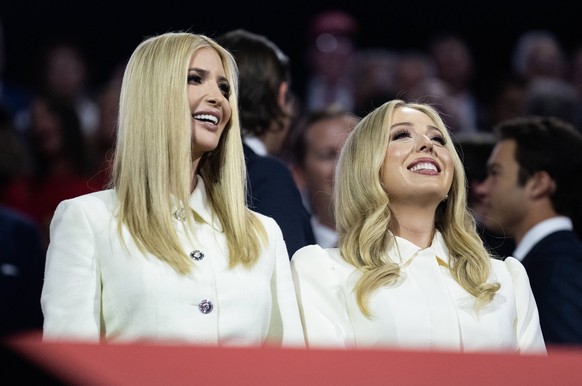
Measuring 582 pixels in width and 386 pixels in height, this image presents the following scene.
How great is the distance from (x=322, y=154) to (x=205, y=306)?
103 inches

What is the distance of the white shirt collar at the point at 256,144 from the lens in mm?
3988

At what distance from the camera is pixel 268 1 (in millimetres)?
Result: 7809

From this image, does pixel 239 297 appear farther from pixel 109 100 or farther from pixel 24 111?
pixel 24 111

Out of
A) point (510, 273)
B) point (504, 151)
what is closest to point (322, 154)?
point (504, 151)

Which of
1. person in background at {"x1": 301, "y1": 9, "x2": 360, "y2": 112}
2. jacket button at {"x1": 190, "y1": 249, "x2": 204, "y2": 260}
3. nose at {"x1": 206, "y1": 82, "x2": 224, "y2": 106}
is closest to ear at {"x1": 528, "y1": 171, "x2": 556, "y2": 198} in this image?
nose at {"x1": 206, "y1": 82, "x2": 224, "y2": 106}

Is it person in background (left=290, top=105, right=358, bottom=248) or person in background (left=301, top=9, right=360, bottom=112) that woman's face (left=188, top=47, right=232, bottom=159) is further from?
person in background (left=301, top=9, right=360, bottom=112)

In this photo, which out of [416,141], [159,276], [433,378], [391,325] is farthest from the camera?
[416,141]

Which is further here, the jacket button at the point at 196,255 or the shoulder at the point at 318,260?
the shoulder at the point at 318,260

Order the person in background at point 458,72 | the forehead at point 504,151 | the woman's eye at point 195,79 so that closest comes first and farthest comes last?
the woman's eye at point 195,79 → the forehead at point 504,151 → the person in background at point 458,72

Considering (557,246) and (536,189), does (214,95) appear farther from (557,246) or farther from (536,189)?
(536,189)

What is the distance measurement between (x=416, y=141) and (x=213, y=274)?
818 millimetres

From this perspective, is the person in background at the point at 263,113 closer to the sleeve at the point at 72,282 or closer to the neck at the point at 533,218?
the sleeve at the point at 72,282

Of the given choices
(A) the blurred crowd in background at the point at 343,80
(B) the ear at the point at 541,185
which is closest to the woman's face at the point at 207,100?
(B) the ear at the point at 541,185

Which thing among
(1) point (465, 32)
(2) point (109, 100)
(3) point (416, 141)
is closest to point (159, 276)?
(3) point (416, 141)
